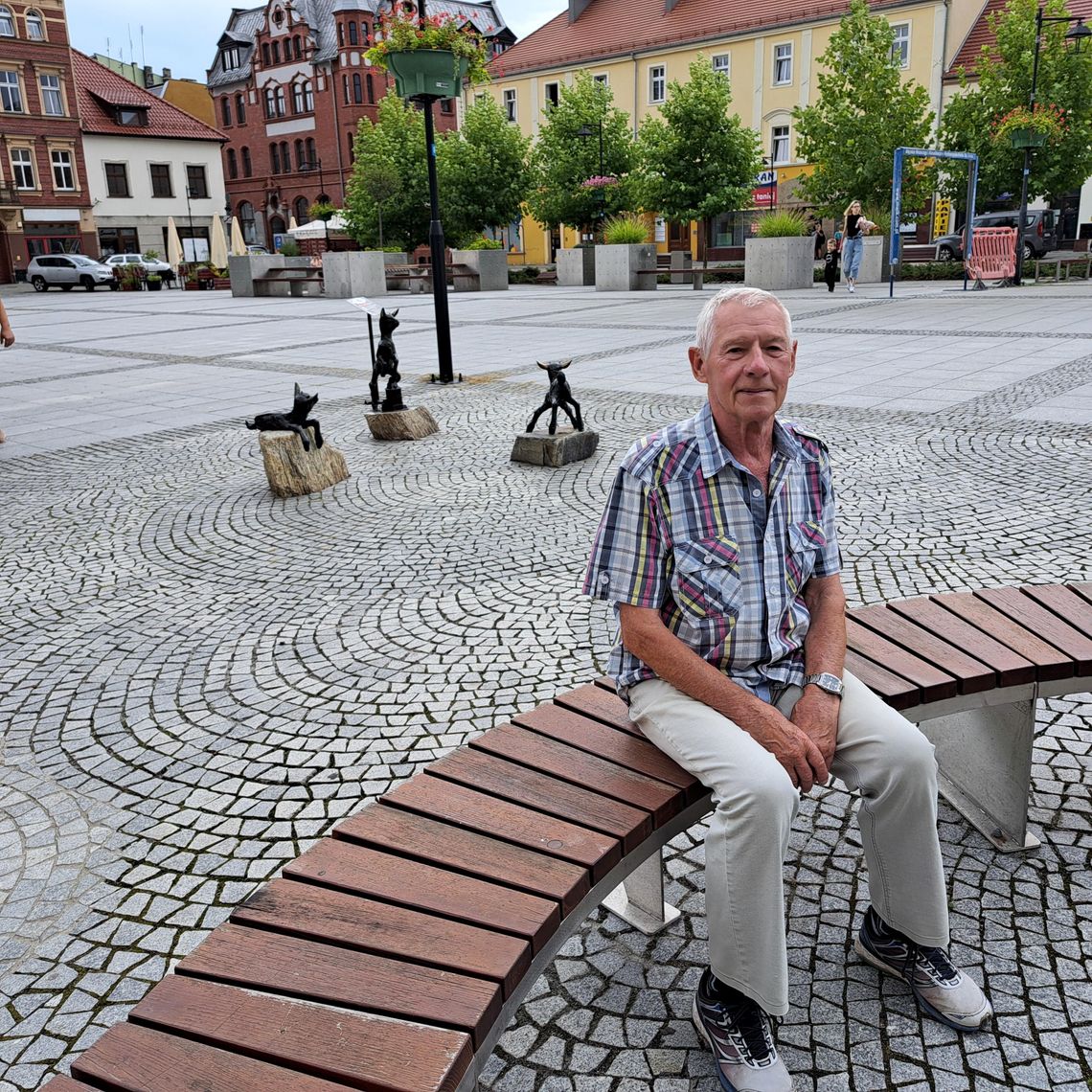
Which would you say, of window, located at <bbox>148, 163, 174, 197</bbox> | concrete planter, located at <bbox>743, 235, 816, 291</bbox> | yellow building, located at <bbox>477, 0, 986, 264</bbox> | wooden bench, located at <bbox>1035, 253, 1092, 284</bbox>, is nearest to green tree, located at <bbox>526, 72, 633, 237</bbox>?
yellow building, located at <bbox>477, 0, 986, 264</bbox>

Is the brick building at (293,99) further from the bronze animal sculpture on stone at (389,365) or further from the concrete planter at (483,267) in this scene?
the bronze animal sculpture on stone at (389,365)

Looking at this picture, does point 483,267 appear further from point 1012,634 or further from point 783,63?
point 1012,634

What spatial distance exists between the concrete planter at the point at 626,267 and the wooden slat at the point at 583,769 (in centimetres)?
2798

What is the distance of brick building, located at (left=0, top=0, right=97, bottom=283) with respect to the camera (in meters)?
49.2

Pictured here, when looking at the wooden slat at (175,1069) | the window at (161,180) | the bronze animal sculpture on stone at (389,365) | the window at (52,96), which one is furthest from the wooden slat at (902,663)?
the window at (161,180)

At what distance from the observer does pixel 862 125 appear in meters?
29.9

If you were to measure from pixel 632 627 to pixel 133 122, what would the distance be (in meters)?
62.4

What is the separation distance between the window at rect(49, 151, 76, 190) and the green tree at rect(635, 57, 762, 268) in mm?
32332

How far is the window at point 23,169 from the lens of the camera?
50.3 m

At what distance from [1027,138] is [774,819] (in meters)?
26.3

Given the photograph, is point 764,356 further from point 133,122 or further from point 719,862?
point 133,122

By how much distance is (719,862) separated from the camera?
86.1 inches

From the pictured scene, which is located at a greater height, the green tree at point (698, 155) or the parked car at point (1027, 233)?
the green tree at point (698, 155)

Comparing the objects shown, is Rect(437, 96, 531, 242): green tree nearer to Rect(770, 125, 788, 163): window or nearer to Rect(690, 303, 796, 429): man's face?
Rect(770, 125, 788, 163): window
